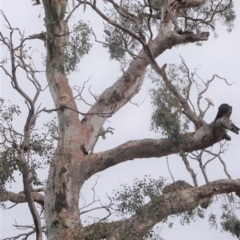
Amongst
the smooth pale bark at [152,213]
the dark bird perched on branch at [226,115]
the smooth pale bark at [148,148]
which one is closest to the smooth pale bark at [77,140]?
the smooth pale bark at [148,148]

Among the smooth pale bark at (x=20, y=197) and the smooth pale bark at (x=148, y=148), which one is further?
the smooth pale bark at (x=20, y=197)

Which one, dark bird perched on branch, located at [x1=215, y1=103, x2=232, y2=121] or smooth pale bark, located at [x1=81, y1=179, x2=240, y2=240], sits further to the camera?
dark bird perched on branch, located at [x1=215, y1=103, x2=232, y2=121]

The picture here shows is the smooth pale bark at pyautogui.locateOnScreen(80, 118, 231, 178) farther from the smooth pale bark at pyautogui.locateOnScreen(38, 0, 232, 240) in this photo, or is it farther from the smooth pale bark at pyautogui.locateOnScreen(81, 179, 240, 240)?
the smooth pale bark at pyautogui.locateOnScreen(81, 179, 240, 240)

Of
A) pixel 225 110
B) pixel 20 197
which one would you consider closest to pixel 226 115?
pixel 225 110

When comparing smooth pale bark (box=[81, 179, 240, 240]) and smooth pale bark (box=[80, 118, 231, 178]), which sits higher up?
smooth pale bark (box=[80, 118, 231, 178])

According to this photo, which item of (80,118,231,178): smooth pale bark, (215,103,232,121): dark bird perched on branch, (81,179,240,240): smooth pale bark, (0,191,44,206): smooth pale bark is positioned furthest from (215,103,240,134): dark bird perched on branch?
(0,191,44,206): smooth pale bark

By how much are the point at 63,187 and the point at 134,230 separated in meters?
1.13

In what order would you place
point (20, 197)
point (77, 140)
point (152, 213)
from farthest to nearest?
1. point (77, 140)
2. point (20, 197)
3. point (152, 213)

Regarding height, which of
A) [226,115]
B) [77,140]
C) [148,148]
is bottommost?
[226,115]

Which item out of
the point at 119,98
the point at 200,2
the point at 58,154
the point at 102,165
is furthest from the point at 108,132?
the point at 200,2

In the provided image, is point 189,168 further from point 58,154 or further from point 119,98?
point 58,154

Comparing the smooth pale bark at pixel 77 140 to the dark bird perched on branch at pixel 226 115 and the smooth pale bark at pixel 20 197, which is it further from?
the smooth pale bark at pixel 20 197

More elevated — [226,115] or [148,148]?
[148,148]

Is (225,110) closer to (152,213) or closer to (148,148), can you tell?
(148,148)
